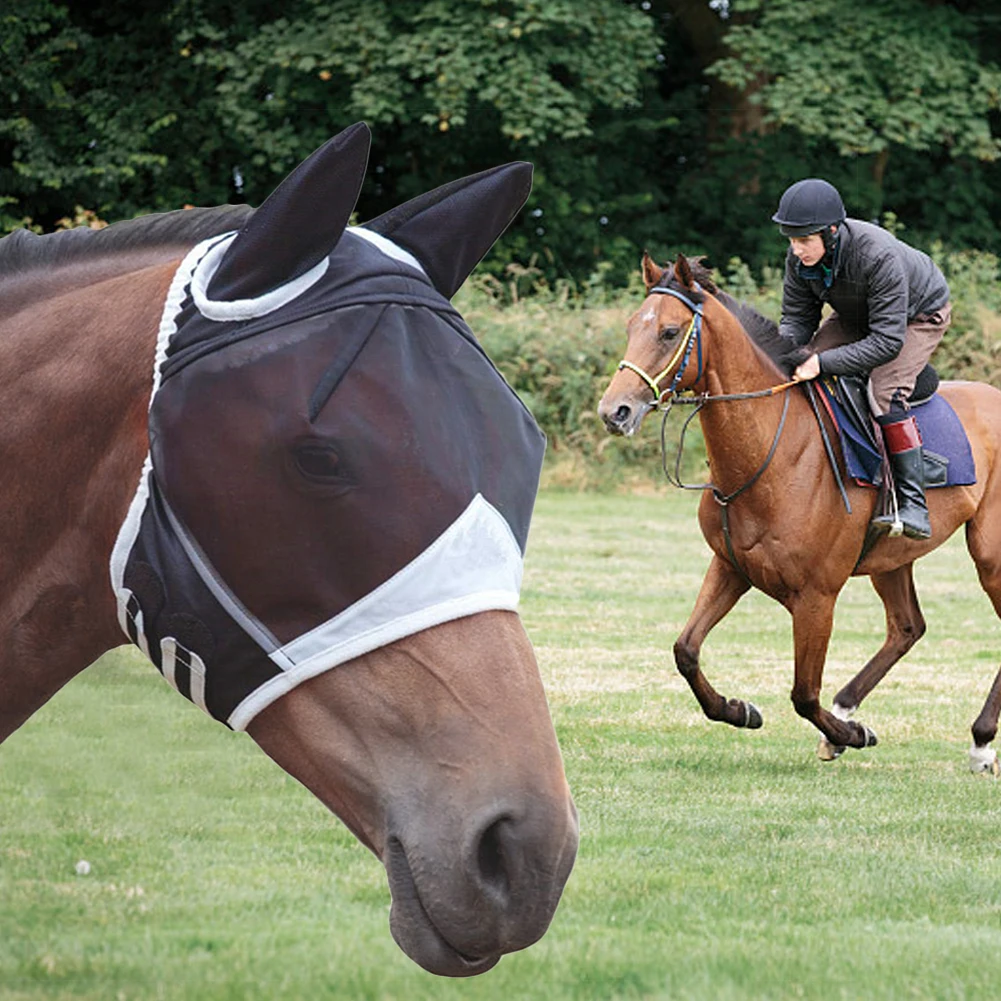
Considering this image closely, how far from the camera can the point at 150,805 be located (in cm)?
521

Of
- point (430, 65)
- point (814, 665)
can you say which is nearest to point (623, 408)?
point (814, 665)

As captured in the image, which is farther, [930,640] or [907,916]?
[930,640]

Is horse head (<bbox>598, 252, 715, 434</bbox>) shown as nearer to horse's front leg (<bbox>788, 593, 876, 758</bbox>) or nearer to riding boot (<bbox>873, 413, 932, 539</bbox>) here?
riding boot (<bbox>873, 413, 932, 539</bbox>)

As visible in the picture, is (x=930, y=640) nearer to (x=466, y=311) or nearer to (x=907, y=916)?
(x=907, y=916)

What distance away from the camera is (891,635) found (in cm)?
816

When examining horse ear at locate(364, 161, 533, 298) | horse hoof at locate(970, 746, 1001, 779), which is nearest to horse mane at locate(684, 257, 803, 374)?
horse hoof at locate(970, 746, 1001, 779)

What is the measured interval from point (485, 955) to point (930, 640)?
31.7 feet

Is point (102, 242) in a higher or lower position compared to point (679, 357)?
higher

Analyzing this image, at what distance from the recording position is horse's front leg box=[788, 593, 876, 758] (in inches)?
282

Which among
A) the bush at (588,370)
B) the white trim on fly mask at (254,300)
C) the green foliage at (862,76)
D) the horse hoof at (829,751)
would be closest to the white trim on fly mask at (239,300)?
the white trim on fly mask at (254,300)

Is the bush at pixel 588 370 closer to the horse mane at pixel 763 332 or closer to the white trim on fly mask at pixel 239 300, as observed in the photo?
the horse mane at pixel 763 332

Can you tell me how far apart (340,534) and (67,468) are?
367 millimetres

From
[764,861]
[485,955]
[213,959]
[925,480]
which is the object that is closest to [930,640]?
[925,480]

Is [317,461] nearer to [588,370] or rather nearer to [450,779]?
[450,779]
